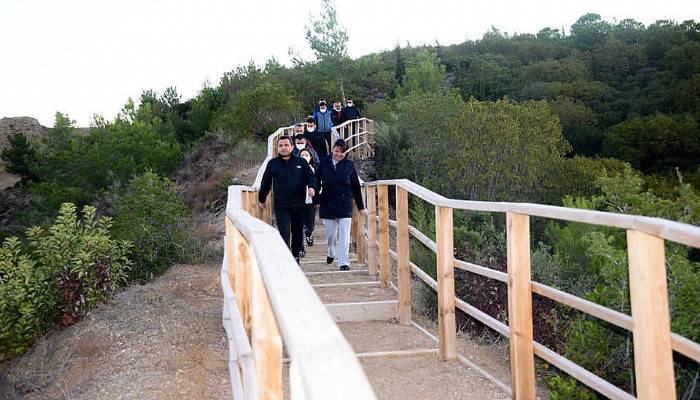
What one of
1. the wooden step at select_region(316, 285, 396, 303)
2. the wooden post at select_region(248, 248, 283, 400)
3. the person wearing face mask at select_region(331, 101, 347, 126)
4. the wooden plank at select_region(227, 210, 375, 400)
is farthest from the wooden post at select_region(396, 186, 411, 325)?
the person wearing face mask at select_region(331, 101, 347, 126)

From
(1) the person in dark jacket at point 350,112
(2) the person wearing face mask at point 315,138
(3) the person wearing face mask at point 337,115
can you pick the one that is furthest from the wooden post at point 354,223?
(1) the person in dark jacket at point 350,112

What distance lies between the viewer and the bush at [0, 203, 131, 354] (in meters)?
7.88

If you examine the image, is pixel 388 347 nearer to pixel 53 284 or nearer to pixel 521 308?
pixel 521 308

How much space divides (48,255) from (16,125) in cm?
6654

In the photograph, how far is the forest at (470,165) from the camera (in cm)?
782

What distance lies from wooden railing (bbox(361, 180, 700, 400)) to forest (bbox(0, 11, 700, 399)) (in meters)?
0.80

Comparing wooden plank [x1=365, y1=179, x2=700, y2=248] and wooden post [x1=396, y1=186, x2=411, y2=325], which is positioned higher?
wooden plank [x1=365, y1=179, x2=700, y2=248]

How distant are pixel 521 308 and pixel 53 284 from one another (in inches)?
246

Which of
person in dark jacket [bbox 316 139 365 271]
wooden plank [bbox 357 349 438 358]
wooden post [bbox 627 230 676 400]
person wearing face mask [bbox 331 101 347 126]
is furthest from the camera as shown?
person wearing face mask [bbox 331 101 347 126]

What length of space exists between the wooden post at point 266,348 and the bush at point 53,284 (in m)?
6.58

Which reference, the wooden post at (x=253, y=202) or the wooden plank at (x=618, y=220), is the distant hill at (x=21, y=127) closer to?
the wooden post at (x=253, y=202)

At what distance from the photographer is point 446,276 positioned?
4906mm

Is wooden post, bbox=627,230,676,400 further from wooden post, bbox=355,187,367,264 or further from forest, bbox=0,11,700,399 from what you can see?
wooden post, bbox=355,187,367,264

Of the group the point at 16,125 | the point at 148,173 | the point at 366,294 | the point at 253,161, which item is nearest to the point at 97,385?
the point at 366,294
